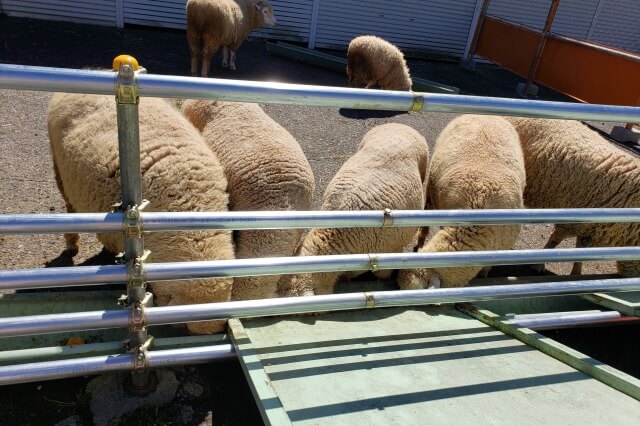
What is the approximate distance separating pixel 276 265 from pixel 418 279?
1701 mm

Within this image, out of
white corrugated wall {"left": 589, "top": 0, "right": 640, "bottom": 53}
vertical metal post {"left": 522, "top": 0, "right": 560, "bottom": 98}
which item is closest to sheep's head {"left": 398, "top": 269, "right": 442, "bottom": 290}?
vertical metal post {"left": 522, "top": 0, "right": 560, "bottom": 98}

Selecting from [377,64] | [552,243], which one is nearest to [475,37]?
[377,64]

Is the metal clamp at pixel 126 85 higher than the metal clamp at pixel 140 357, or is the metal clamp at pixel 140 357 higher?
the metal clamp at pixel 126 85

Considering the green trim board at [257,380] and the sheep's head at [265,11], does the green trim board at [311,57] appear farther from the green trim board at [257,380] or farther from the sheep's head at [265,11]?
the green trim board at [257,380]

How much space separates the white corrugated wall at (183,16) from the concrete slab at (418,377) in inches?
517

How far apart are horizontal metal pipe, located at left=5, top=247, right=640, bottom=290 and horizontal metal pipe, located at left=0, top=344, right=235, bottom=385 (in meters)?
0.37

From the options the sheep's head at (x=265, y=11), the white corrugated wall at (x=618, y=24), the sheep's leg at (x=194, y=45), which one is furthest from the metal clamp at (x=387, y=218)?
the white corrugated wall at (x=618, y=24)

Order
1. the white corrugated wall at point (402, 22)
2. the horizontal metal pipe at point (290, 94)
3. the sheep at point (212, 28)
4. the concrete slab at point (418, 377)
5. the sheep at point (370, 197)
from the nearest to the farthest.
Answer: the horizontal metal pipe at point (290, 94) → the concrete slab at point (418, 377) → the sheep at point (370, 197) → the sheep at point (212, 28) → the white corrugated wall at point (402, 22)

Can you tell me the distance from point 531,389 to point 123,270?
200cm

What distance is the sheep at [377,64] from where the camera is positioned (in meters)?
9.67

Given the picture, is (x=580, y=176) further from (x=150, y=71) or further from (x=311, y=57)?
(x=311, y=57)

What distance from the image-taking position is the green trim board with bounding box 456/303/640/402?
7.82 ft

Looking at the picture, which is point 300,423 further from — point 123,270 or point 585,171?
point 585,171

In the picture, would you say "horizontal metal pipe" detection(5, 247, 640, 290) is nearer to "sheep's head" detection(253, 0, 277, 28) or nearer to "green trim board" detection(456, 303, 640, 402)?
"green trim board" detection(456, 303, 640, 402)
